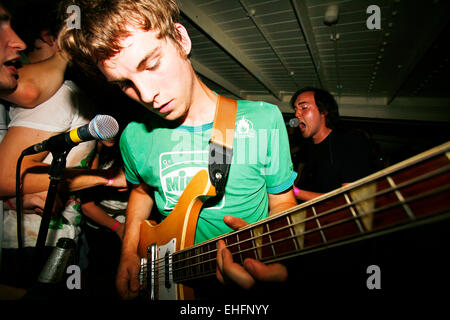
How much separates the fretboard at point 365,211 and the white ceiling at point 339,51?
10.0 ft

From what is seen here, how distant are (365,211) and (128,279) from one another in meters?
1.69

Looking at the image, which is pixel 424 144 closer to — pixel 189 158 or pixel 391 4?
pixel 391 4

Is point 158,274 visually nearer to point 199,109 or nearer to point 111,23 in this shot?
point 199,109

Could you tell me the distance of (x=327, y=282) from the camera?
44.5 inches

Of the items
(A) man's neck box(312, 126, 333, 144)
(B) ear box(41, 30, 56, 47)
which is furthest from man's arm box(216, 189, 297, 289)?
(A) man's neck box(312, 126, 333, 144)

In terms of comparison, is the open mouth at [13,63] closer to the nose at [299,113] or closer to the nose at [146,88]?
the nose at [146,88]

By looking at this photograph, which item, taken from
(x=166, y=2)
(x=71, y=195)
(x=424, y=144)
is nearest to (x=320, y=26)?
(x=166, y=2)

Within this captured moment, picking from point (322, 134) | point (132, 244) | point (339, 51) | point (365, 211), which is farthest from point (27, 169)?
point (339, 51)

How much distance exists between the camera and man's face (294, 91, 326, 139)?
3346 mm

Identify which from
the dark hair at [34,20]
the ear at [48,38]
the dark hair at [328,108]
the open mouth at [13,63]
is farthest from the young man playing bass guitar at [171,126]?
the dark hair at [328,108]

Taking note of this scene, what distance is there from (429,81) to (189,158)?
611 cm

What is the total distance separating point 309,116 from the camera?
11.0ft
